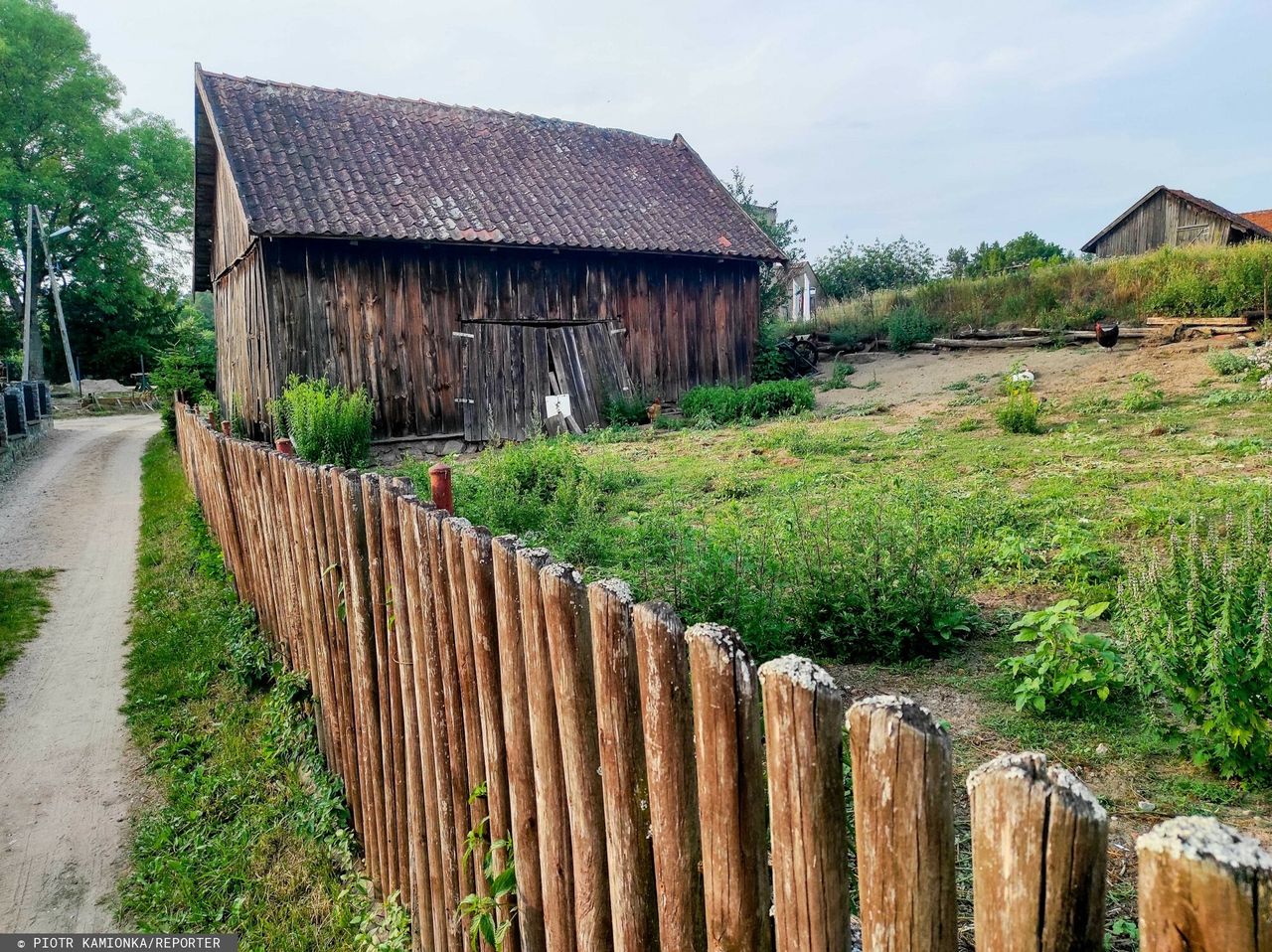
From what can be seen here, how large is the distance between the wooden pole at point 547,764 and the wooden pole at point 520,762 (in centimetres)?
4

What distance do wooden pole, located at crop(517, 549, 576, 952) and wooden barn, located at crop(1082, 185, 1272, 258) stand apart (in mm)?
38090

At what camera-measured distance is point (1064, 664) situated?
3291mm

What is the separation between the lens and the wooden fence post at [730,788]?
1174mm

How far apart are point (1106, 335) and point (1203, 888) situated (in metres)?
18.2

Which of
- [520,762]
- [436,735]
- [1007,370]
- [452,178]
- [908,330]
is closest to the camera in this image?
[520,762]

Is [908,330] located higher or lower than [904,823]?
higher

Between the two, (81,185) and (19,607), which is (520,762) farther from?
(81,185)

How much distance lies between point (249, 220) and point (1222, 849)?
Answer: 1333 cm

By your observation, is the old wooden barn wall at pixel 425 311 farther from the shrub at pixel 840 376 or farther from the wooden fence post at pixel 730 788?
the wooden fence post at pixel 730 788

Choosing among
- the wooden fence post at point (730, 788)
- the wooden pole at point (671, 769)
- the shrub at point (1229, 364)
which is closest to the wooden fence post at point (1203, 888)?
the wooden fence post at point (730, 788)

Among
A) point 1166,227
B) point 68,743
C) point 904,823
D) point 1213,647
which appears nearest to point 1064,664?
point 1213,647

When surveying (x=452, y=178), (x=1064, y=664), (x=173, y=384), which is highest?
(x=452, y=178)

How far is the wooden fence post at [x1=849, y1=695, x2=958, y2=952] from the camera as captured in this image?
0.93m

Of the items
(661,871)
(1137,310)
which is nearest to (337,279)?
(661,871)
